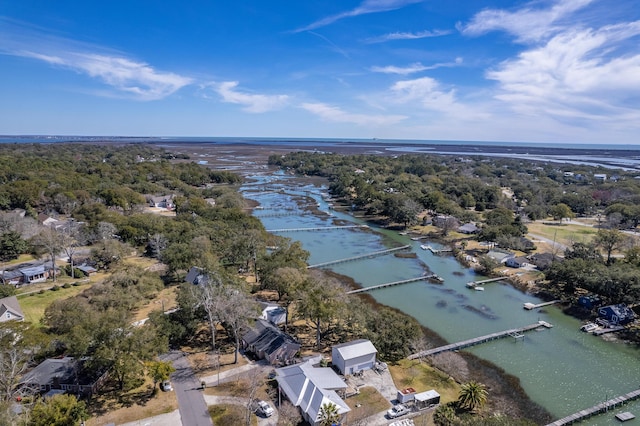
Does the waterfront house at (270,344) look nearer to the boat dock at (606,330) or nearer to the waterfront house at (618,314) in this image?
the boat dock at (606,330)

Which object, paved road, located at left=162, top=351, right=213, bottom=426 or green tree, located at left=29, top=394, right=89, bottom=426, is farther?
paved road, located at left=162, top=351, right=213, bottom=426

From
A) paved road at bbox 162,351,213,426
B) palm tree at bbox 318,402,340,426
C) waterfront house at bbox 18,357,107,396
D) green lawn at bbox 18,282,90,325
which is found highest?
palm tree at bbox 318,402,340,426

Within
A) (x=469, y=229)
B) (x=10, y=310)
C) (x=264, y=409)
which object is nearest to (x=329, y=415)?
(x=264, y=409)

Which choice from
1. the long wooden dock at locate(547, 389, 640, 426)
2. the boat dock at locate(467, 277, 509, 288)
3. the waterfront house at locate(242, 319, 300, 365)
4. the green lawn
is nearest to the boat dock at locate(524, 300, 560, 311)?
the boat dock at locate(467, 277, 509, 288)

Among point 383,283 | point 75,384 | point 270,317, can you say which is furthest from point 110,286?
point 383,283

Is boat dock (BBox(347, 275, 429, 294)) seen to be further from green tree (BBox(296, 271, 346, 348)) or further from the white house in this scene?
the white house

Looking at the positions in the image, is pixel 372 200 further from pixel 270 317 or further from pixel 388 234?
pixel 270 317
